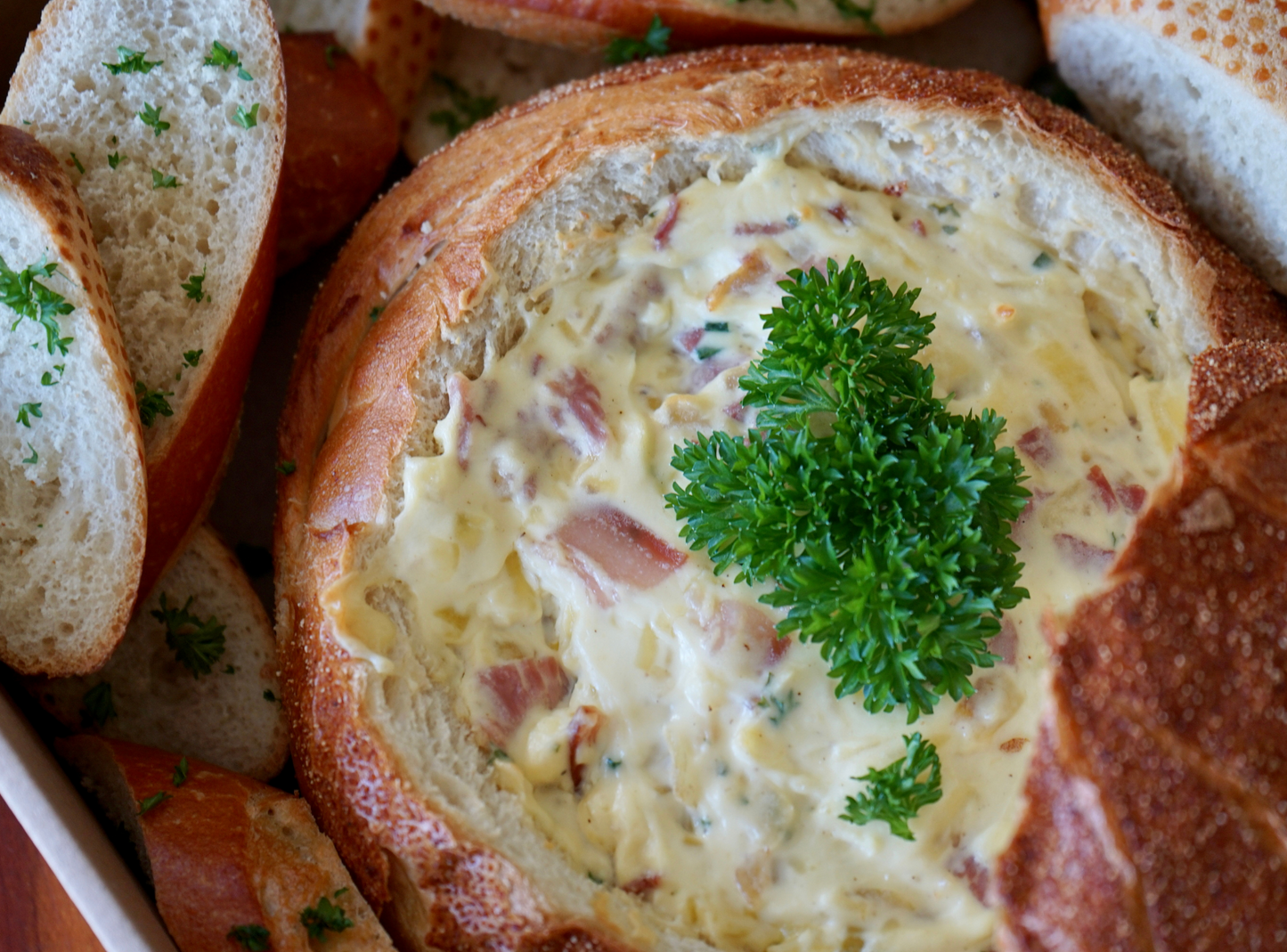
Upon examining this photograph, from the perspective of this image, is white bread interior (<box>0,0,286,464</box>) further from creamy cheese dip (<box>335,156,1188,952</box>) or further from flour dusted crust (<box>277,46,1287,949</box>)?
creamy cheese dip (<box>335,156,1188,952</box>)

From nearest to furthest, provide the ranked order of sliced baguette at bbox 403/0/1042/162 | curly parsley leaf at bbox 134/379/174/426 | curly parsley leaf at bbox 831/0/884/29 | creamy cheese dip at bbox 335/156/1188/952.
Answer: creamy cheese dip at bbox 335/156/1188/952
curly parsley leaf at bbox 134/379/174/426
curly parsley leaf at bbox 831/0/884/29
sliced baguette at bbox 403/0/1042/162

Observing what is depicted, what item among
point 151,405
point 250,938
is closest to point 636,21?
point 151,405

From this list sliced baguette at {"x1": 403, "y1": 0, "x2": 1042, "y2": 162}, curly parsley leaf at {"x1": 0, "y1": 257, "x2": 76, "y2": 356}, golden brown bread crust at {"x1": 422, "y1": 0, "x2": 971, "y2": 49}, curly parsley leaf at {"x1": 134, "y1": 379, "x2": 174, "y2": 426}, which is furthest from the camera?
sliced baguette at {"x1": 403, "y1": 0, "x2": 1042, "y2": 162}

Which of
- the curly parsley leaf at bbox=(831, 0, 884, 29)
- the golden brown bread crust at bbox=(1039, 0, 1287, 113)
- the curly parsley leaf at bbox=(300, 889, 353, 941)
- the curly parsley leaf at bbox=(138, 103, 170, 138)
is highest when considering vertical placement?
the golden brown bread crust at bbox=(1039, 0, 1287, 113)

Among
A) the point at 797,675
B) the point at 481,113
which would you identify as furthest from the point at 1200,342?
the point at 481,113

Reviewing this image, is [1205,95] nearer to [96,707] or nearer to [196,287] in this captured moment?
[196,287]

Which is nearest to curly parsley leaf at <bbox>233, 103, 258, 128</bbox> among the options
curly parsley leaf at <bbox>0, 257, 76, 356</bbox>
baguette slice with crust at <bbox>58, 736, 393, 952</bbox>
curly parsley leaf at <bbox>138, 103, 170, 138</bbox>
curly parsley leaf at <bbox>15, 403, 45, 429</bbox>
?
curly parsley leaf at <bbox>138, 103, 170, 138</bbox>
